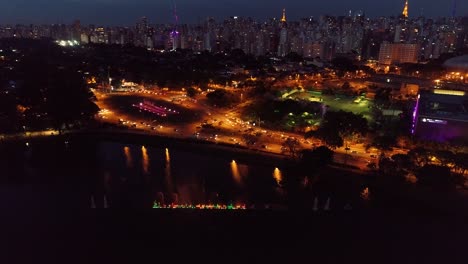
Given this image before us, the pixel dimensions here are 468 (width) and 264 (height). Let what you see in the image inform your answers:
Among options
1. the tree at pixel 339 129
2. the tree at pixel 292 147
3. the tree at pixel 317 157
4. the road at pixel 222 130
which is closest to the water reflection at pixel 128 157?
the road at pixel 222 130

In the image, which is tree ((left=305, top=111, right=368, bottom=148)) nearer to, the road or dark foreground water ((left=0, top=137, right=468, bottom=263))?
the road

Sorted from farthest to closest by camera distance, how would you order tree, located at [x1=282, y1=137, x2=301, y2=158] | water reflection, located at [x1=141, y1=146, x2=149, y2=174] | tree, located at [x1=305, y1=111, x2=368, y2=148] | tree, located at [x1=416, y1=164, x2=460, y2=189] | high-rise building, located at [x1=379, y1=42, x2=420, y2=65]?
1. high-rise building, located at [x1=379, y1=42, x2=420, y2=65]
2. tree, located at [x1=305, y1=111, x2=368, y2=148]
3. tree, located at [x1=282, y1=137, x2=301, y2=158]
4. water reflection, located at [x1=141, y1=146, x2=149, y2=174]
5. tree, located at [x1=416, y1=164, x2=460, y2=189]

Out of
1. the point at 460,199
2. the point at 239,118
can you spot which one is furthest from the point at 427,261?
the point at 239,118

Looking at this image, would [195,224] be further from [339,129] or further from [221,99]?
[221,99]

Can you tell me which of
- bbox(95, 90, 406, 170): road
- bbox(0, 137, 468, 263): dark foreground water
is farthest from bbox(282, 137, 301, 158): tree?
bbox(0, 137, 468, 263): dark foreground water

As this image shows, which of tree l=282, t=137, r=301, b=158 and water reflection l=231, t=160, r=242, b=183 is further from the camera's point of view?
tree l=282, t=137, r=301, b=158

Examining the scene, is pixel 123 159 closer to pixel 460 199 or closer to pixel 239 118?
pixel 239 118

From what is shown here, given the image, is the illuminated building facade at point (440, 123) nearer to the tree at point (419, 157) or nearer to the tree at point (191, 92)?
the tree at point (419, 157)

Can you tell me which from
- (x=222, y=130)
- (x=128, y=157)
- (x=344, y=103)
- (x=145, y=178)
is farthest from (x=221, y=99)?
(x=145, y=178)

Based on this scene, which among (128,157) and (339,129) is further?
(339,129)
